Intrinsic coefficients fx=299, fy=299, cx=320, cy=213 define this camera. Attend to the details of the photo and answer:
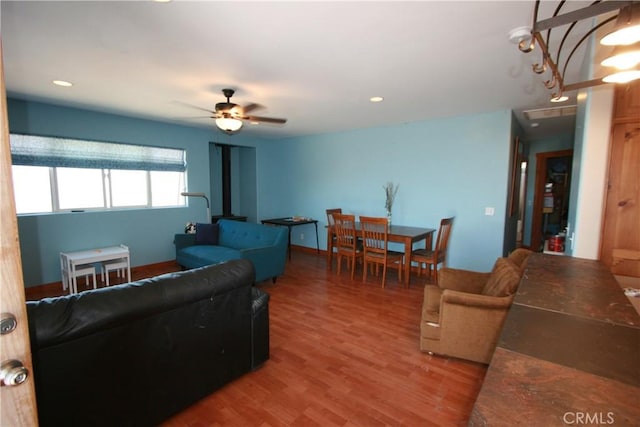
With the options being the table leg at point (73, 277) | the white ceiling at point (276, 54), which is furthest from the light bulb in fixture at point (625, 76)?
the table leg at point (73, 277)

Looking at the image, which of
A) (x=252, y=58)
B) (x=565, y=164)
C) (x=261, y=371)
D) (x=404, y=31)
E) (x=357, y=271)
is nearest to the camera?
(x=404, y=31)

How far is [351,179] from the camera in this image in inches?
223

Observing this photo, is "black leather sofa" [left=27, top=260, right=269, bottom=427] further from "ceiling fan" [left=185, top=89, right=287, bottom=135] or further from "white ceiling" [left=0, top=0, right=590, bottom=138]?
"ceiling fan" [left=185, top=89, right=287, bottom=135]

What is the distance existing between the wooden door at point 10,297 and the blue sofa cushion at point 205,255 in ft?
10.1

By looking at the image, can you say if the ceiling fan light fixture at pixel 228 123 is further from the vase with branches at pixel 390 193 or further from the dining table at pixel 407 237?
the vase with branches at pixel 390 193

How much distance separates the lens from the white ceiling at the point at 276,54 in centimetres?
178

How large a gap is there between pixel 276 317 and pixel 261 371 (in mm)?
919

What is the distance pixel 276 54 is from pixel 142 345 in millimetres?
2170

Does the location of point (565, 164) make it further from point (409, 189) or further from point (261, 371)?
point (261, 371)

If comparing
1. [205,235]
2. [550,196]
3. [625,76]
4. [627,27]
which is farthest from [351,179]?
[627,27]

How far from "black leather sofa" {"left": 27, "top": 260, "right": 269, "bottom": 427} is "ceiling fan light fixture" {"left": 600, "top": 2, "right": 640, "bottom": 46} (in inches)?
81.6

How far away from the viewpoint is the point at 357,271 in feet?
16.0

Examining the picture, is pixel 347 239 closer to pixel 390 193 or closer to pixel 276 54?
pixel 390 193

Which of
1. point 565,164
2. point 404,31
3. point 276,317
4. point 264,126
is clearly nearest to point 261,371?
point 276,317
